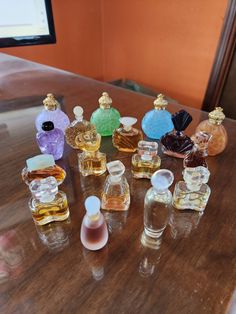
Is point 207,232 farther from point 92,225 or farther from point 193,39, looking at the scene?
point 193,39

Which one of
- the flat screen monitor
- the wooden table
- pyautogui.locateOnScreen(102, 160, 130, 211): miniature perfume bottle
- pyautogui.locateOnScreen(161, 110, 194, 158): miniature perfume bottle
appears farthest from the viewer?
the flat screen monitor

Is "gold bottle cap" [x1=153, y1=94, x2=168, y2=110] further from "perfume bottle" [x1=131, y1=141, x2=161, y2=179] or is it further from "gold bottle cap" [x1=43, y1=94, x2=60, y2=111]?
"gold bottle cap" [x1=43, y1=94, x2=60, y2=111]

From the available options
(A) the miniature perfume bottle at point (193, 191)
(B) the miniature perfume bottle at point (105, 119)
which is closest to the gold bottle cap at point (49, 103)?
(B) the miniature perfume bottle at point (105, 119)

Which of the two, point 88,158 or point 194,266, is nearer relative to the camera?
point 194,266

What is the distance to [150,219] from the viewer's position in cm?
36

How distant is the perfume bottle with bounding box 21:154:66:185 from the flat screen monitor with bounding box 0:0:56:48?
495 mm

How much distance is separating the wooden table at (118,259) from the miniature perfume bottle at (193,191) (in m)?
0.02

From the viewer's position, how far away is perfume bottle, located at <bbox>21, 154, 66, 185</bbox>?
1.34 feet

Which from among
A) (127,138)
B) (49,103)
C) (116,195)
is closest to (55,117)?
(49,103)

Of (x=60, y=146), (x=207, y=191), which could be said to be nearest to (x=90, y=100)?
(x=60, y=146)

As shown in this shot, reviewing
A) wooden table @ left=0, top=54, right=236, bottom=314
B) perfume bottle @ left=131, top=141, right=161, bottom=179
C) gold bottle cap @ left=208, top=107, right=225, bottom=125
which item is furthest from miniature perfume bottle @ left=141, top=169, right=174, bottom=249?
gold bottle cap @ left=208, top=107, right=225, bottom=125

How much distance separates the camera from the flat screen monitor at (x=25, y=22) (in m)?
0.69

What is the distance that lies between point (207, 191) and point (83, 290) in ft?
0.79

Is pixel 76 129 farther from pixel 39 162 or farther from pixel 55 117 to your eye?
pixel 39 162
